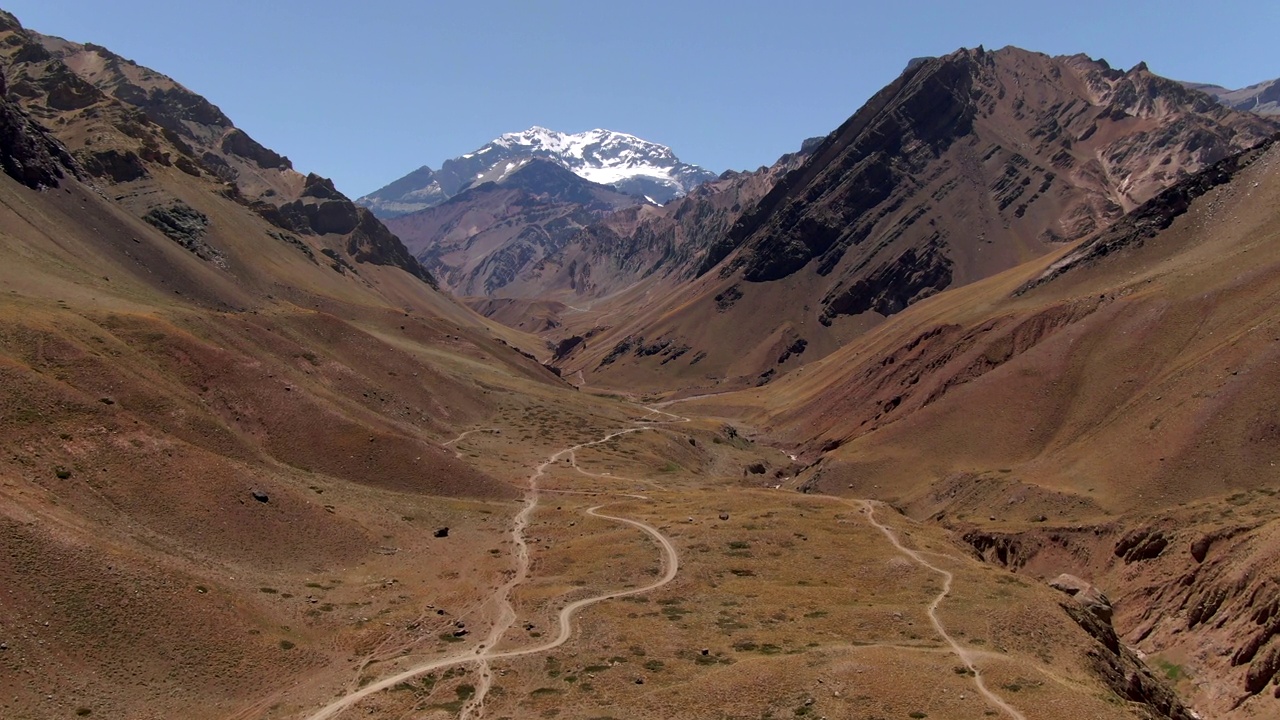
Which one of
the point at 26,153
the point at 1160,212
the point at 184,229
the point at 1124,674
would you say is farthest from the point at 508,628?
the point at 184,229

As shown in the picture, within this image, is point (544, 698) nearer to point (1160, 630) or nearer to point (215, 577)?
point (215, 577)

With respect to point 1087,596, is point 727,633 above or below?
above

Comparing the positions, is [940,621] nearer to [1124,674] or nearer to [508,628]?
[1124,674]

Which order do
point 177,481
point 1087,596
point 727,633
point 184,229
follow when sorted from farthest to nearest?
point 184,229 < point 177,481 < point 1087,596 < point 727,633

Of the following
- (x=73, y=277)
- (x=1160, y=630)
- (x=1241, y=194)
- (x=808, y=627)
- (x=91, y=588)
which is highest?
A: (x=1241, y=194)

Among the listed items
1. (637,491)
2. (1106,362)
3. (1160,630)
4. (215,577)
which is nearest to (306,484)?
(215,577)

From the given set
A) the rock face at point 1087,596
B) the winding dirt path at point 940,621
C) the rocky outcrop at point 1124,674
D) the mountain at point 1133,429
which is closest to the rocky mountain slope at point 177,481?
the winding dirt path at point 940,621

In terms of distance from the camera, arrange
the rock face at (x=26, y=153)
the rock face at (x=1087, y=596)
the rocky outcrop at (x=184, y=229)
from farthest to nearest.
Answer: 1. the rocky outcrop at (x=184, y=229)
2. the rock face at (x=26, y=153)
3. the rock face at (x=1087, y=596)

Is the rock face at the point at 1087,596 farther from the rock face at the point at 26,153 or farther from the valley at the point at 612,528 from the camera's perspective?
the rock face at the point at 26,153
